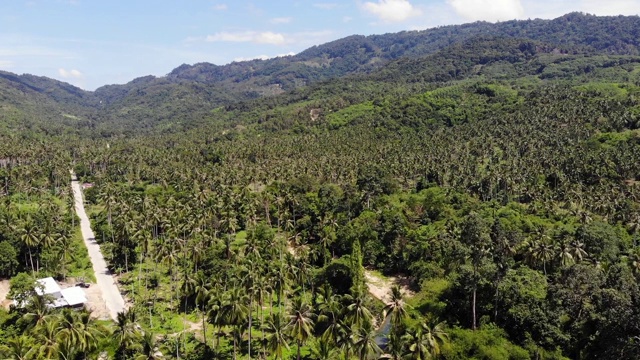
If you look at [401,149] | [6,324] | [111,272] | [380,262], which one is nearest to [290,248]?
[380,262]

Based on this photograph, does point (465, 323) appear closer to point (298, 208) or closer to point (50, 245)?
point (298, 208)

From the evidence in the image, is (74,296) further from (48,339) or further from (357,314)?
(357,314)

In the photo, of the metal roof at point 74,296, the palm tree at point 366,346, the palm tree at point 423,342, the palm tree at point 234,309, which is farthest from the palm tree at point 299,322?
the metal roof at point 74,296

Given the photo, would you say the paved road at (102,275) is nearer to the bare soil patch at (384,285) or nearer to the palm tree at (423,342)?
the bare soil patch at (384,285)

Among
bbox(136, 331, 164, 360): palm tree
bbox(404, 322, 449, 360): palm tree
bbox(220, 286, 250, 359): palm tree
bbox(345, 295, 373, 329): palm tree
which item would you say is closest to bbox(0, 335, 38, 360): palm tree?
bbox(136, 331, 164, 360): palm tree

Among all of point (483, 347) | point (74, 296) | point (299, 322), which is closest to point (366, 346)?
point (299, 322)

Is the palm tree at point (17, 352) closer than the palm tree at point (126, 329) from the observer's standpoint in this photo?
Yes

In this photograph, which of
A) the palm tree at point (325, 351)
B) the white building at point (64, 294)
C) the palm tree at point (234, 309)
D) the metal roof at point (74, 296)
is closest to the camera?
the palm tree at point (325, 351)

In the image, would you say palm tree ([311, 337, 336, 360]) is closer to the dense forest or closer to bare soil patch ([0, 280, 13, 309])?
the dense forest
